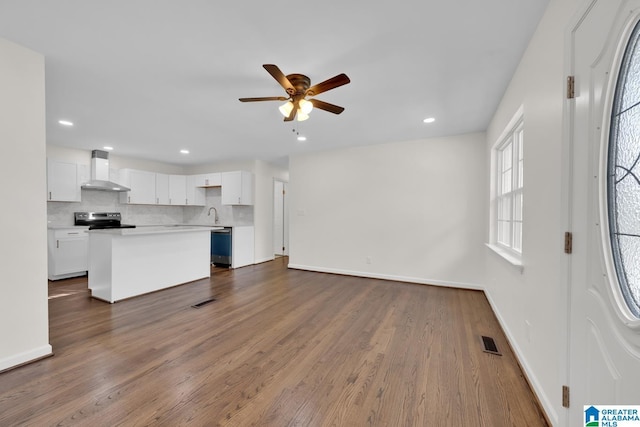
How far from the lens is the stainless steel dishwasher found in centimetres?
555

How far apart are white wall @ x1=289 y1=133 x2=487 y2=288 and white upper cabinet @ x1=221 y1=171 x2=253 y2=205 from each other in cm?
113

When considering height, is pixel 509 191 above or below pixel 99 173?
below

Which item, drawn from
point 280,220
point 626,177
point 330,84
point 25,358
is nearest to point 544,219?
point 626,177

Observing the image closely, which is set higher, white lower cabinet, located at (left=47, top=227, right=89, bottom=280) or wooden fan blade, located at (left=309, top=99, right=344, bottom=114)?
wooden fan blade, located at (left=309, top=99, right=344, bottom=114)

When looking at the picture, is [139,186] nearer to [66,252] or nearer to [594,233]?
[66,252]

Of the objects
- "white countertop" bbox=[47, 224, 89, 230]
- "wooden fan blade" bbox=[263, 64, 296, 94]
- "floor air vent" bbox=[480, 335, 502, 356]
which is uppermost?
"wooden fan blade" bbox=[263, 64, 296, 94]

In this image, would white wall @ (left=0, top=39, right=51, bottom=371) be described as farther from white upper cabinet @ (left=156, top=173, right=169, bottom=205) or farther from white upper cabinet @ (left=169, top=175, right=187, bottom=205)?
white upper cabinet @ (left=169, top=175, right=187, bottom=205)

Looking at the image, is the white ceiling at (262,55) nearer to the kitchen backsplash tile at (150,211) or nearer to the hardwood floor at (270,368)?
the kitchen backsplash tile at (150,211)

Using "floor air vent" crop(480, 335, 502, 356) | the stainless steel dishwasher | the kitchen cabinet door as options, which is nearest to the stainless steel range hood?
the kitchen cabinet door

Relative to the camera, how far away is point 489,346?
2.27 meters

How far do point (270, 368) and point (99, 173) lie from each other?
542 centimetres

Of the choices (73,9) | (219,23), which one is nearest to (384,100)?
(219,23)

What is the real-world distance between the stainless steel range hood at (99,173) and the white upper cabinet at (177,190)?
3.85ft

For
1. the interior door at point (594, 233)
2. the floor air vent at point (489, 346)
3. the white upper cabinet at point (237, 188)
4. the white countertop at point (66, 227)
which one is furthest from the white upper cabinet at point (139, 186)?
the interior door at point (594, 233)
